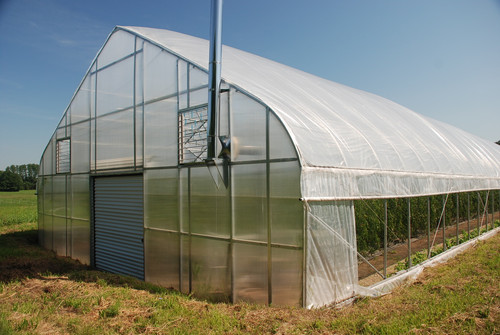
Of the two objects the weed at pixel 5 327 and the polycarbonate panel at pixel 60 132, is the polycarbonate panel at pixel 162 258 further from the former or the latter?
the polycarbonate panel at pixel 60 132

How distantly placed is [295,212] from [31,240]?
1404cm

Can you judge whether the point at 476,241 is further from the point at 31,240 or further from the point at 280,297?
the point at 31,240

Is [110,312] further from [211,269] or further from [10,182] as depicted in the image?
[10,182]

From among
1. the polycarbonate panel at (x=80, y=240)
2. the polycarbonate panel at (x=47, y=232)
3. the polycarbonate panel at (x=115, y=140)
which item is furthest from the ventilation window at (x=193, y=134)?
the polycarbonate panel at (x=47, y=232)

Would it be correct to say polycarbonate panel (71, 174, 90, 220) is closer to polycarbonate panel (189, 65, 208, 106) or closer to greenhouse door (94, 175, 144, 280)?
greenhouse door (94, 175, 144, 280)

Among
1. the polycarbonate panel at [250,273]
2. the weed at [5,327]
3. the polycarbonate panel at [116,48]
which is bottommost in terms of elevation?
the weed at [5,327]

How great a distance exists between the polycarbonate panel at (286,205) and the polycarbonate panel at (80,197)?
7788 mm

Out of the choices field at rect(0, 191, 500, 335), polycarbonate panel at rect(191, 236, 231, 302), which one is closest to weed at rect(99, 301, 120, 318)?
field at rect(0, 191, 500, 335)

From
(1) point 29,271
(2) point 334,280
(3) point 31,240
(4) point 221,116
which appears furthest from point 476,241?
(3) point 31,240

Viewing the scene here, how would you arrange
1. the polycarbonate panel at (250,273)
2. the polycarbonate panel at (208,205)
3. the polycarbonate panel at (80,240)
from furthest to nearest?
the polycarbonate panel at (80,240) → the polycarbonate panel at (208,205) → the polycarbonate panel at (250,273)

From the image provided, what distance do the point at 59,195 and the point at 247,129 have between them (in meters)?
9.54

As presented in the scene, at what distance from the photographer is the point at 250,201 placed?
6.98 metres

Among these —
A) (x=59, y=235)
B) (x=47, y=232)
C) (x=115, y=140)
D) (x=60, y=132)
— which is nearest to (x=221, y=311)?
(x=115, y=140)

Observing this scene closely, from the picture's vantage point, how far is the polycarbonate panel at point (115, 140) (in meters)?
10.2
